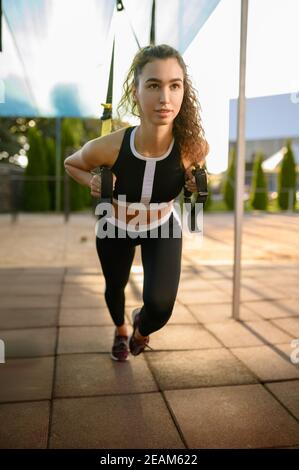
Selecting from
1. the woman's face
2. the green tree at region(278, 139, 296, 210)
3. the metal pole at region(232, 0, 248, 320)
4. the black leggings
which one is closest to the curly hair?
the woman's face

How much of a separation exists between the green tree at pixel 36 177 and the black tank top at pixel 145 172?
43.9 feet

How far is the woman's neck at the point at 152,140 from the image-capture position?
6.78 feet

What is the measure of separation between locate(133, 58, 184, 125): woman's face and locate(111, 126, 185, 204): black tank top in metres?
0.20

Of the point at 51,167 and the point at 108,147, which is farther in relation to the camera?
the point at 51,167

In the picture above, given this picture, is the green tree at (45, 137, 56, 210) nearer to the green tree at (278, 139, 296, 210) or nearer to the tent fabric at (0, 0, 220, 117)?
the green tree at (278, 139, 296, 210)

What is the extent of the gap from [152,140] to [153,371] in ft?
4.20

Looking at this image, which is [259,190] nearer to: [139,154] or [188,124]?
[188,124]

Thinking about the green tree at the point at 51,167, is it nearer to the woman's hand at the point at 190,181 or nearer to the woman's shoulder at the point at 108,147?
the woman's shoulder at the point at 108,147

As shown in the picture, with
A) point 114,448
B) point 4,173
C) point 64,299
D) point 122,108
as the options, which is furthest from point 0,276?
point 4,173

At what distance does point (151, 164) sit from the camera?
2068mm

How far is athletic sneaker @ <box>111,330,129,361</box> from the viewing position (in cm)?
261

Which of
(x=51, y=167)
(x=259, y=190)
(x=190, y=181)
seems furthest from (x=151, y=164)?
(x=259, y=190)

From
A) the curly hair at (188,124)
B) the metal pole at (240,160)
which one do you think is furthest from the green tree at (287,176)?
the curly hair at (188,124)

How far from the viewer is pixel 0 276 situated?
499 centimetres
